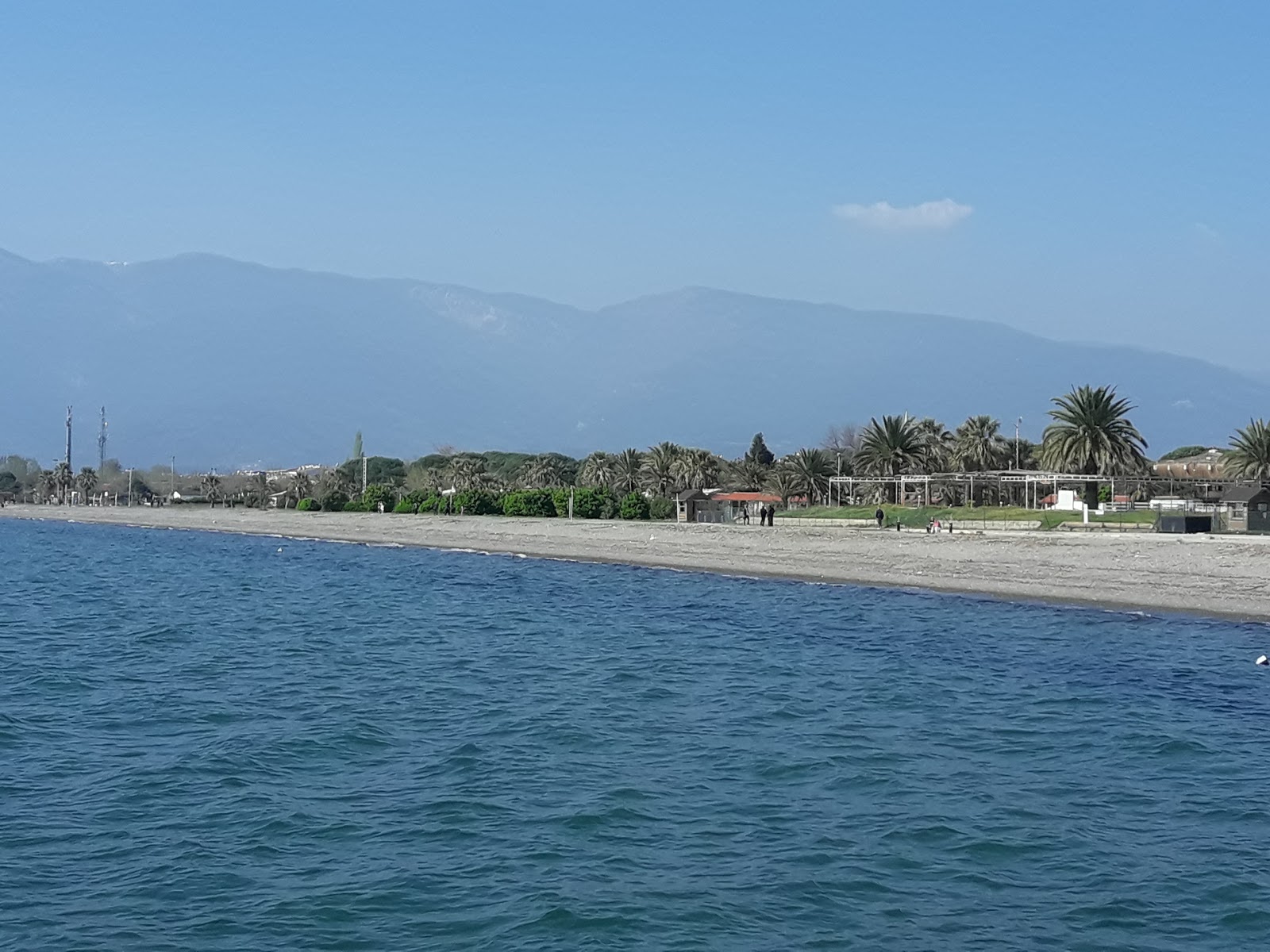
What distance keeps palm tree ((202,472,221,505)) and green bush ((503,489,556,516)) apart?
271ft

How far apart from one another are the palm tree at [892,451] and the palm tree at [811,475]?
14.8 ft

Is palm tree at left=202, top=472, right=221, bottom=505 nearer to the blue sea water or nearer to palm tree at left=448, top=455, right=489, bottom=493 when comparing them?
palm tree at left=448, top=455, right=489, bottom=493

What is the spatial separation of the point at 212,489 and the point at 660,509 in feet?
319

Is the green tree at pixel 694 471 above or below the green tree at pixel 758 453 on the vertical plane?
below

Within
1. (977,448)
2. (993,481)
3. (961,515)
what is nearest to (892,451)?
(977,448)

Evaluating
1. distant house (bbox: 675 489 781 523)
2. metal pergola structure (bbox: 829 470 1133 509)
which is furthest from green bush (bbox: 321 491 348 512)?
metal pergola structure (bbox: 829 470 1133 509)

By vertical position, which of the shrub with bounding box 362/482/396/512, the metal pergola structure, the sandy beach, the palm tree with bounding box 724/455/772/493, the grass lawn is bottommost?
the sandy beach

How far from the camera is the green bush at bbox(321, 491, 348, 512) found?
11975 centimetres

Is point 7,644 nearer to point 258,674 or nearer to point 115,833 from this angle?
point 258,674

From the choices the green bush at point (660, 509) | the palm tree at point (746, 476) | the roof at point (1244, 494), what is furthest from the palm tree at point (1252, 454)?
the palm tree at point (746, 476)

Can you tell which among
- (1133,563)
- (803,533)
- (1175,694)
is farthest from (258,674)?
(803,533)

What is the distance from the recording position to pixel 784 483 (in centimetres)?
9419

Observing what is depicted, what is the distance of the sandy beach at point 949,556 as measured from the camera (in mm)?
33812

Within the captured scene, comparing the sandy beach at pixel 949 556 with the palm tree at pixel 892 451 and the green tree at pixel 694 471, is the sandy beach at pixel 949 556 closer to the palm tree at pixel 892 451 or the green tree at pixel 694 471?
the palm tree at pixel 892 451
